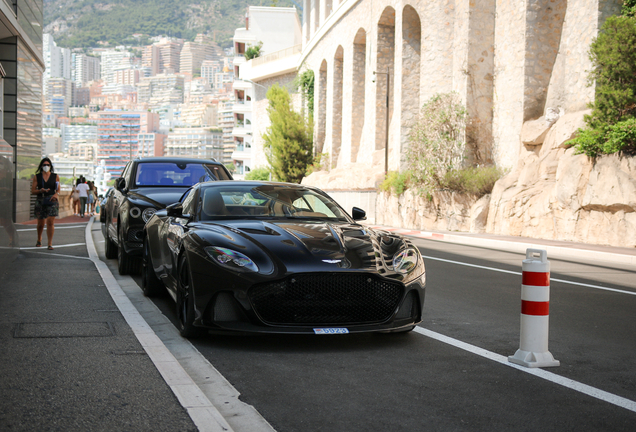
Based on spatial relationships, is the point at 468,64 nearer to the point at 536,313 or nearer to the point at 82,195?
the point at 82,195

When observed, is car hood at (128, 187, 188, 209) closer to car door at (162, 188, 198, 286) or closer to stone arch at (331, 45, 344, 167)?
car door at (162, 188, 198, 286)

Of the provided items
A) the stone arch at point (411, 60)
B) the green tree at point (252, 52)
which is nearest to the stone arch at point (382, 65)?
the stone arch at point (411, 60)

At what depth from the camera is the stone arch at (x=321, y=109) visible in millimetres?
58000

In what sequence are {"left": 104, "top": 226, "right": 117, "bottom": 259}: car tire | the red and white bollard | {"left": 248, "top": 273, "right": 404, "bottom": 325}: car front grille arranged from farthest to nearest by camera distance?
{"left": 104, "top": 226, "right": 117, "bottom": 259}: car tire < {"left": 248, "top": 273, "right": 404, "bottom": 325}: car front grille < the red and white bollard

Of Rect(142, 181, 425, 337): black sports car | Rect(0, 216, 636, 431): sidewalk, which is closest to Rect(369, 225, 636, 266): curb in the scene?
Rect(142, 181, 425, 337): black sports car

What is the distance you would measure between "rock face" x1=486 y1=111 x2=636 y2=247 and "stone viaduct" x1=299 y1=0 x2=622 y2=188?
1730mm

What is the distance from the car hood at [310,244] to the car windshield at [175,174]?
17.5 feet

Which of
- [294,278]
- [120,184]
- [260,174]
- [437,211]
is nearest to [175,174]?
[120,184]

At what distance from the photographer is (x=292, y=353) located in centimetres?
536

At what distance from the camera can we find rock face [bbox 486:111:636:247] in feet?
60.3

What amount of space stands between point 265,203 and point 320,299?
6.11 feet

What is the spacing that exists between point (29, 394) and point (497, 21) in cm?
2882

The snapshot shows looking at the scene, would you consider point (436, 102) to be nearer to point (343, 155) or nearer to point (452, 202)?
point (452, 202)

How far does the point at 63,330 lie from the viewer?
5922 mm
